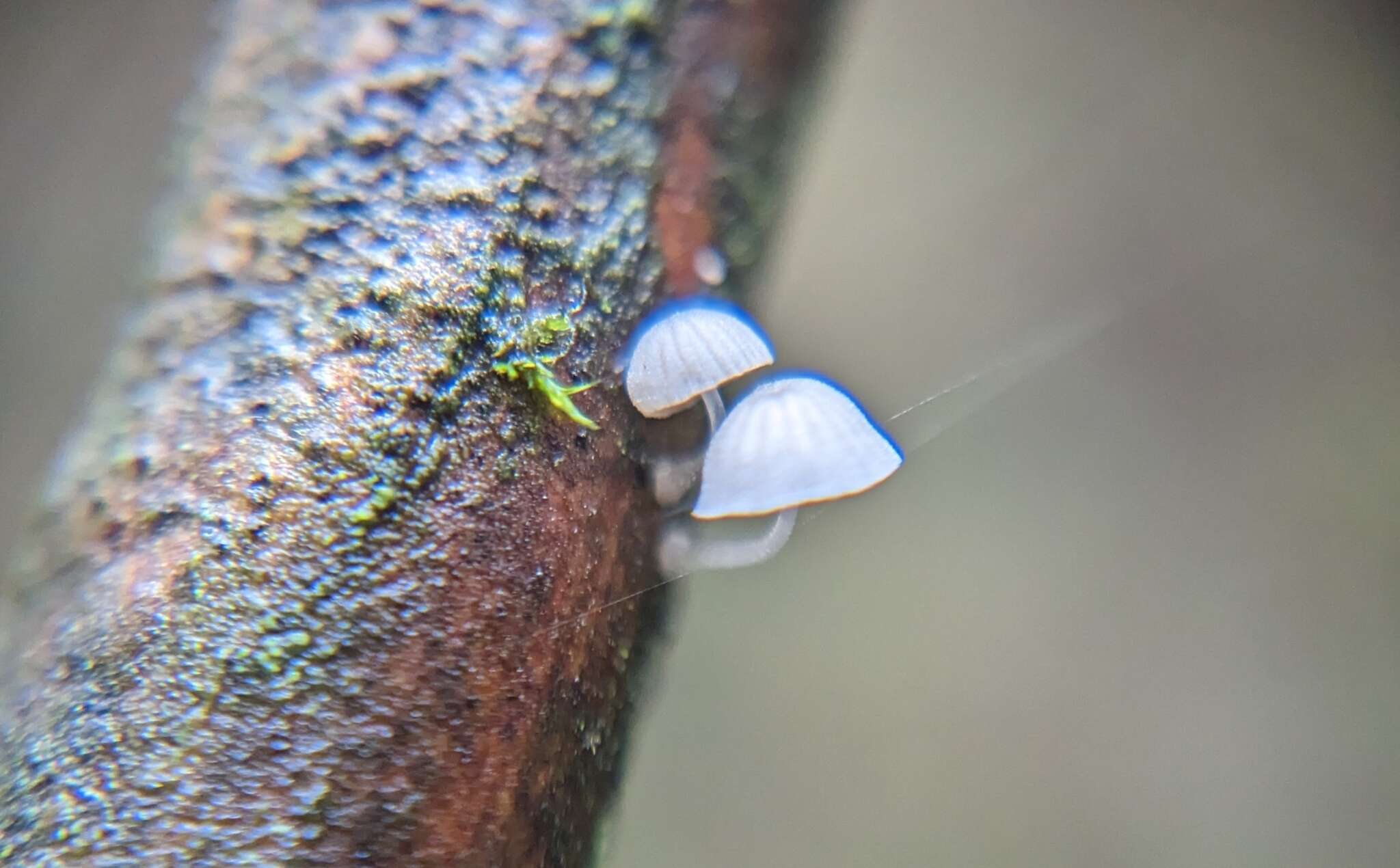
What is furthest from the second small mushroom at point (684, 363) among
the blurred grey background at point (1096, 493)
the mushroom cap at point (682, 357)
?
the blurred grey background at point (1096, 493)

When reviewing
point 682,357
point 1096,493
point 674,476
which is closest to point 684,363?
point 682,357

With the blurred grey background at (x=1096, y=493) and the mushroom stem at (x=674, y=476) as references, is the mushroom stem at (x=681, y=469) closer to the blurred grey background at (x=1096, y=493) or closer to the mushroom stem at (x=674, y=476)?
the mushroom stem at (x=674, y=476)

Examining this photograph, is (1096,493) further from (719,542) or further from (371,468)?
(371,468)

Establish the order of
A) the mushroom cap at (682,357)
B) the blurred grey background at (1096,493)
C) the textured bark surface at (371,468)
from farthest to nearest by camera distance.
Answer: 1. the blurred grey background at (1096,493)
2. the mushroom cap at (682,357)
3. the textured bark surface at (371,468)

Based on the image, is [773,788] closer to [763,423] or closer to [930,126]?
[763,423]

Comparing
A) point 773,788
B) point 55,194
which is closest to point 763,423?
point 55,194

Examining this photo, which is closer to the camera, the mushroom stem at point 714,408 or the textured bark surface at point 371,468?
the textured bark surface at point 371,468

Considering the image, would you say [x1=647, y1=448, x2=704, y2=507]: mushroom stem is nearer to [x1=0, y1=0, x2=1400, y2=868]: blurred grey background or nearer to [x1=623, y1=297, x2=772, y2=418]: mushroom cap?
[x1=623, y1=297, x2=772, y2=418]: mushroom cap
